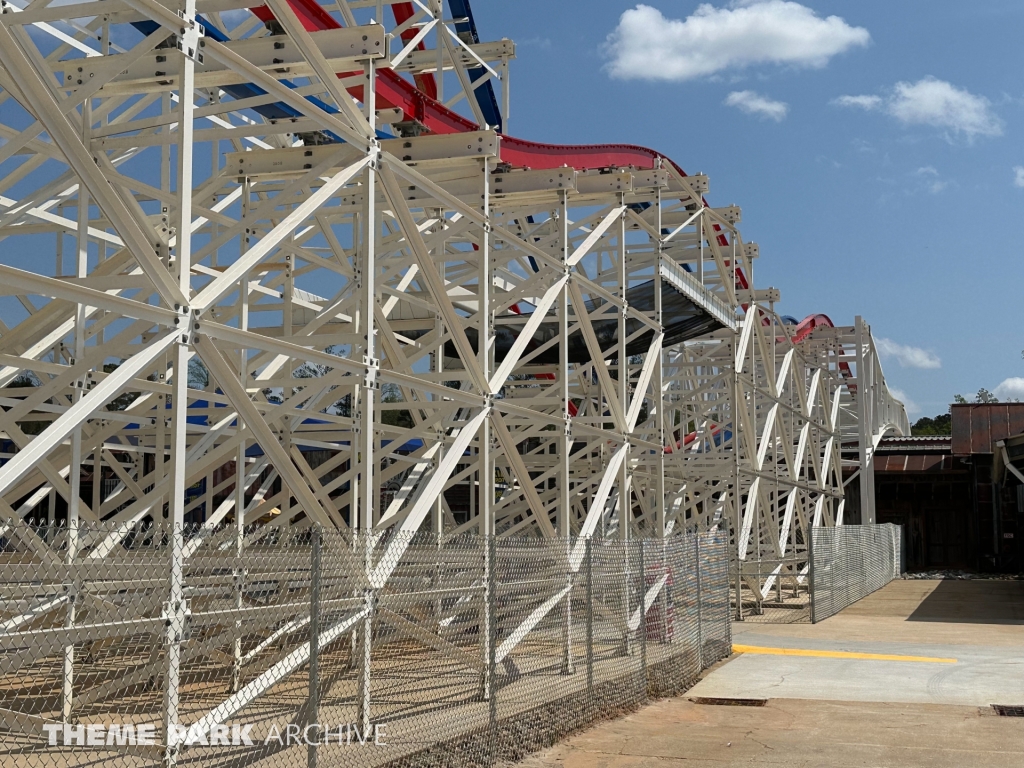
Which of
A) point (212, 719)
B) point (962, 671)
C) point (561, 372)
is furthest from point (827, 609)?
point (212, 719)

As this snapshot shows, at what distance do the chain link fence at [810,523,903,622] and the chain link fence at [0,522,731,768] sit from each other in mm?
7874

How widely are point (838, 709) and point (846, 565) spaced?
49.1 ft

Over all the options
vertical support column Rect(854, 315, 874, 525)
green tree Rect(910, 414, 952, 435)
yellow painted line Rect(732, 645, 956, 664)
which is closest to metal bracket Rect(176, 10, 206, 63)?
yellow painted line Rect(732, 645, 956, 664)

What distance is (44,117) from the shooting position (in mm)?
6707

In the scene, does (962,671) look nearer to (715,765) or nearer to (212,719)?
(715,765)

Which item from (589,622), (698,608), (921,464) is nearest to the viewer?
(589,622)

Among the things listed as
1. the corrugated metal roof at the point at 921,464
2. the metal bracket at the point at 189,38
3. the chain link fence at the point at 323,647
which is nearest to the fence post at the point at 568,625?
the chain link fence at the point at 323,647

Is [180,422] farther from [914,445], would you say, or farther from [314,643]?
[914,445]

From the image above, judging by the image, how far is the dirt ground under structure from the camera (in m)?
9.74

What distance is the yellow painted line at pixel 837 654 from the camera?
16.4 metres

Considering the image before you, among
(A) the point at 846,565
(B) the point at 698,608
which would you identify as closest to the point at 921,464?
(A) the point at 846,565

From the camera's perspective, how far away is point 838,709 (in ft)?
40.1

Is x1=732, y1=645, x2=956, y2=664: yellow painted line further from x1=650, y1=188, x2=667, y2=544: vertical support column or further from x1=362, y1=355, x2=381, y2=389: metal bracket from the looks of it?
x1=362, y1=355, x2=381, y2=389: metal bracket

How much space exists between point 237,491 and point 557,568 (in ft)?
11.9
